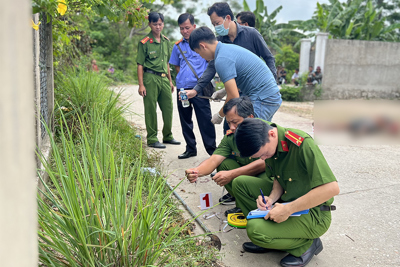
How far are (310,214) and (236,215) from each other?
2.23ft

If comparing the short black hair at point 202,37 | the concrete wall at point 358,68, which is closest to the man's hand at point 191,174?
the short black hair at point 202,37

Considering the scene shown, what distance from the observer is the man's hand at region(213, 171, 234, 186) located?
3.09 metres

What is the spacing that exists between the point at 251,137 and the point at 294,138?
1.00ft

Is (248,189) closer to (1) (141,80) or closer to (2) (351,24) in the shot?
(1) (141,80)

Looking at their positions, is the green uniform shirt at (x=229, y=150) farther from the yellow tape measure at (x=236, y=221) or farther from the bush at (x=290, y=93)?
the bush at (x=290, y=93)

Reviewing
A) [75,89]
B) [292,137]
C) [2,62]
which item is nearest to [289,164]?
[292,137]

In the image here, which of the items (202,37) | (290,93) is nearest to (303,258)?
(202,37)

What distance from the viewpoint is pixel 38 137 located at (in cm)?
344

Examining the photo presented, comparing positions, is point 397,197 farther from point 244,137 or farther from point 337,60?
point 337,60

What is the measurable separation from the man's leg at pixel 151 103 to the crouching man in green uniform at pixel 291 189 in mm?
2863

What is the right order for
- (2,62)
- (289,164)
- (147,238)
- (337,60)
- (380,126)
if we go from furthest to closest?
(337,60) → (289,164) → (147,238) → (380,126) → (2,62)

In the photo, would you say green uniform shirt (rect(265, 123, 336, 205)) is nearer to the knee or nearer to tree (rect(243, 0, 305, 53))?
the knee

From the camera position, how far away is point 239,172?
10.4 ft

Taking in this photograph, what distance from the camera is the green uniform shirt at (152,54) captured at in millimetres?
5277
